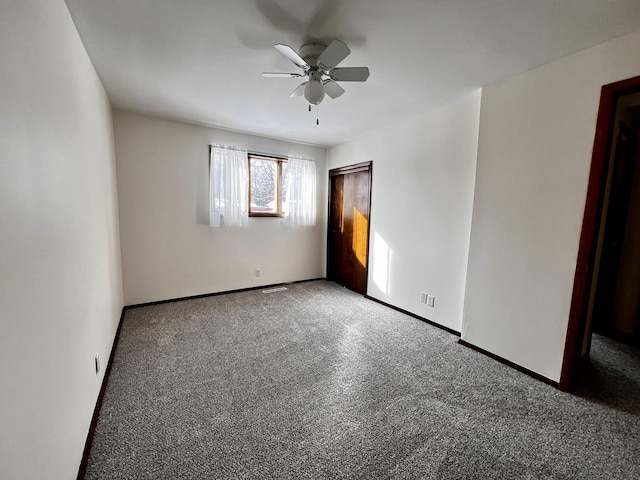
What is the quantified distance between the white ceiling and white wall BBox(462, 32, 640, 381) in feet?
0.60

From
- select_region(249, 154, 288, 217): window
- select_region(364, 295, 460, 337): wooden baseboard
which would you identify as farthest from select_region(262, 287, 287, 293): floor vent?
select_region(364, 295, 460, 337): wooden baseboard

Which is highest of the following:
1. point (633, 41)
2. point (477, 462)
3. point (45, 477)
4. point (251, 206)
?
point (633, 41)

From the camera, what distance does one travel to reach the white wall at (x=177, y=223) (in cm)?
335

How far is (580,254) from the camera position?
194 cm

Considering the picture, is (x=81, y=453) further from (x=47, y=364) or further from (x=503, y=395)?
(x=503, y=395)

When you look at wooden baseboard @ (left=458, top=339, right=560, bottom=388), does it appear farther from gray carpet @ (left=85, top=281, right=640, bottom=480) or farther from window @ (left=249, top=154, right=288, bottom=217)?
window @ (left=249, top=154, right=288, bottom=217)

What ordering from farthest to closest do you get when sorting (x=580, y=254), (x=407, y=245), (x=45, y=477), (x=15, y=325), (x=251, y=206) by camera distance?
(x=251, y=206), (x=407, y=245), (x=580, y=254), (x=45, y=477), (x=15, y=325)

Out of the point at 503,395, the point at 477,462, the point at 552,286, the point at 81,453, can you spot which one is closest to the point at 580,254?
the point at 552,286

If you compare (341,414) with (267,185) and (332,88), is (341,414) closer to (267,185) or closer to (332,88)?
(332,88)

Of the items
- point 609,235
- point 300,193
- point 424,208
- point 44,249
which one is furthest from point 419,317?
point 44,249

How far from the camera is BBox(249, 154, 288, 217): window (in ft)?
13.9

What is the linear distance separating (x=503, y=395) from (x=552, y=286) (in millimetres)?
918

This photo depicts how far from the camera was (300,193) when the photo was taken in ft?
15.0

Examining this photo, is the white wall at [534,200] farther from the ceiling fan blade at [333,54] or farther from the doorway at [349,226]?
the doorway at [349,226]
